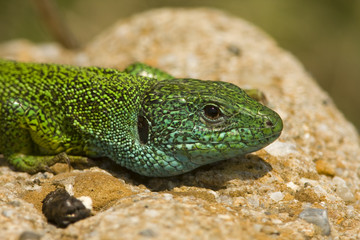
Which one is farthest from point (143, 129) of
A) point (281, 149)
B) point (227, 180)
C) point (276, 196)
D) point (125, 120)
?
point (281, 149)

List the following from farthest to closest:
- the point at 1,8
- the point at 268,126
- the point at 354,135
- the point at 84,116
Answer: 1. the point at 1,8
2. the point at 354,135
3. the point at 84,116
4. the point at 268,126

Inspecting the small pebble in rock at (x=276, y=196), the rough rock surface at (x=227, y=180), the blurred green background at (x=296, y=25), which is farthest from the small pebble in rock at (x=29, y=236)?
the blurred green background at (x=296, y=25)

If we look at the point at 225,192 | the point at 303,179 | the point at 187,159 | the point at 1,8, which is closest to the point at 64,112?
the point at 187,159

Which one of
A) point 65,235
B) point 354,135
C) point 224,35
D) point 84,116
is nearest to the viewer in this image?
point 65,235

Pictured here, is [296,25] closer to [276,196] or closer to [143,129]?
[276,196]

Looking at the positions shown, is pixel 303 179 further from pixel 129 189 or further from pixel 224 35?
pixel 224 35

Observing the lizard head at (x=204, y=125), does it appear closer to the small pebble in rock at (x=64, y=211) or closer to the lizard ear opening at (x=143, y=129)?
the lizard ear opening at (x=143, y=129)

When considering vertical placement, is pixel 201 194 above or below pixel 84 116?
below
